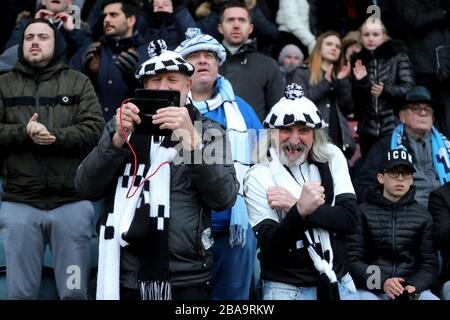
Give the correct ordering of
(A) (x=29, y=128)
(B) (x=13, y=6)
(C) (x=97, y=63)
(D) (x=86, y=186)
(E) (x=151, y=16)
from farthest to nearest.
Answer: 1. (B) (x=13, y=6)
2. (E) (x=151, y=16)
3. (C) (x=97, y=63)
4. (A) (x=29, y=128)
5. (D) (x=86, y=186)

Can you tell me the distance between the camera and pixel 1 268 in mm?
8195

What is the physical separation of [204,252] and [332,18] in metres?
7.03

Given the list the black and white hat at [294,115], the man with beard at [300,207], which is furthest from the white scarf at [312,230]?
the black and white hat at [294,115]

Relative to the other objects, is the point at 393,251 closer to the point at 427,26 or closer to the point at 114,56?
the point at 114,56

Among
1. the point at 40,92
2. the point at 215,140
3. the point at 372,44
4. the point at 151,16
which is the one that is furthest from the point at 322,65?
the point at 215,140

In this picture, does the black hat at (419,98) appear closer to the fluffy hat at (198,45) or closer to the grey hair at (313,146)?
the fluffy hat at (198,45)

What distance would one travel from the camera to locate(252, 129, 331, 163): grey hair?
666 cm

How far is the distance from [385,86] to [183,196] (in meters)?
5.13

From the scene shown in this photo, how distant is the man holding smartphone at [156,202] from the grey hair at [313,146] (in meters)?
0.62

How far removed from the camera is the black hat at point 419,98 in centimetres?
991

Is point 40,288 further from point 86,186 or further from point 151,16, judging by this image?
point 151,16

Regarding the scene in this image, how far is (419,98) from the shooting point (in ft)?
32.6

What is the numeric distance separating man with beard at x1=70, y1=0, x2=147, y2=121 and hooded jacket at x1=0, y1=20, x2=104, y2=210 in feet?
3.95

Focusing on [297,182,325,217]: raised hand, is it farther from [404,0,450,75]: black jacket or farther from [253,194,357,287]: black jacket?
[404,0,450,75]: black jacket
